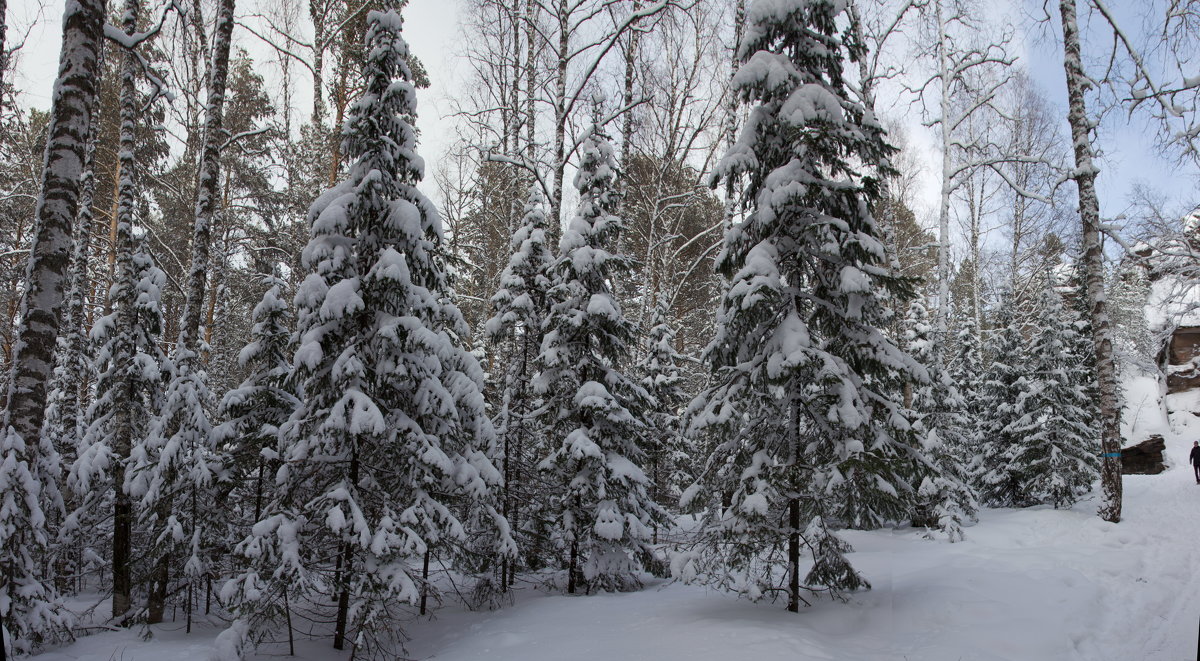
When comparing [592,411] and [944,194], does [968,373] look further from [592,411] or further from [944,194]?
[592,411]

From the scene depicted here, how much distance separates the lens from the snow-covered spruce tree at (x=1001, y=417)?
21156mm

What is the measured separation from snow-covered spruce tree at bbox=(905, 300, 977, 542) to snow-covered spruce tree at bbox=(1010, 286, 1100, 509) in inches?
85.6

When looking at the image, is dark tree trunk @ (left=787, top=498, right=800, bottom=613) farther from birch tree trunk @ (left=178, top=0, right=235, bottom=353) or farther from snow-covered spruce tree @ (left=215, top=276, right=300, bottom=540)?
birch tree trunk @ (left=178, top=0, right=235, bottom=353)

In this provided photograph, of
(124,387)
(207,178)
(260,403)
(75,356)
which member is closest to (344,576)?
(260,403)

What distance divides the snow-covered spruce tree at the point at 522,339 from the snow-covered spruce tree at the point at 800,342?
17.8 ft

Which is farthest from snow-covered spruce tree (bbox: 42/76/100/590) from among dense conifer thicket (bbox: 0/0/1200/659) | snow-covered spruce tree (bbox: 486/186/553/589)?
snow-covered spruce tree (bbox: 486/186/553/589)

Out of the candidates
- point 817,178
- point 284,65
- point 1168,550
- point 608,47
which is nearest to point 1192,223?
point 1168,550

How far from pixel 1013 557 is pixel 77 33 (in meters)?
15.8

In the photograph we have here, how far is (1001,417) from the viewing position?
73.0ft

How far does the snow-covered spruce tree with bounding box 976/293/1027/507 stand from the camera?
69.4 ft

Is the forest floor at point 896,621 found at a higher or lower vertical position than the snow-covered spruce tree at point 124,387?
lower

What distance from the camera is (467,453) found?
384 inches

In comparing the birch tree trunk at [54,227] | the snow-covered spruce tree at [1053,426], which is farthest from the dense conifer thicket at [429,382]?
the snow-covered spruce tree at [1053,426]

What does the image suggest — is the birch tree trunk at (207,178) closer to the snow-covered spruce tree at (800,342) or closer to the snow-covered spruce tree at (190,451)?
the snow-covered spruce tree at (190,451)
